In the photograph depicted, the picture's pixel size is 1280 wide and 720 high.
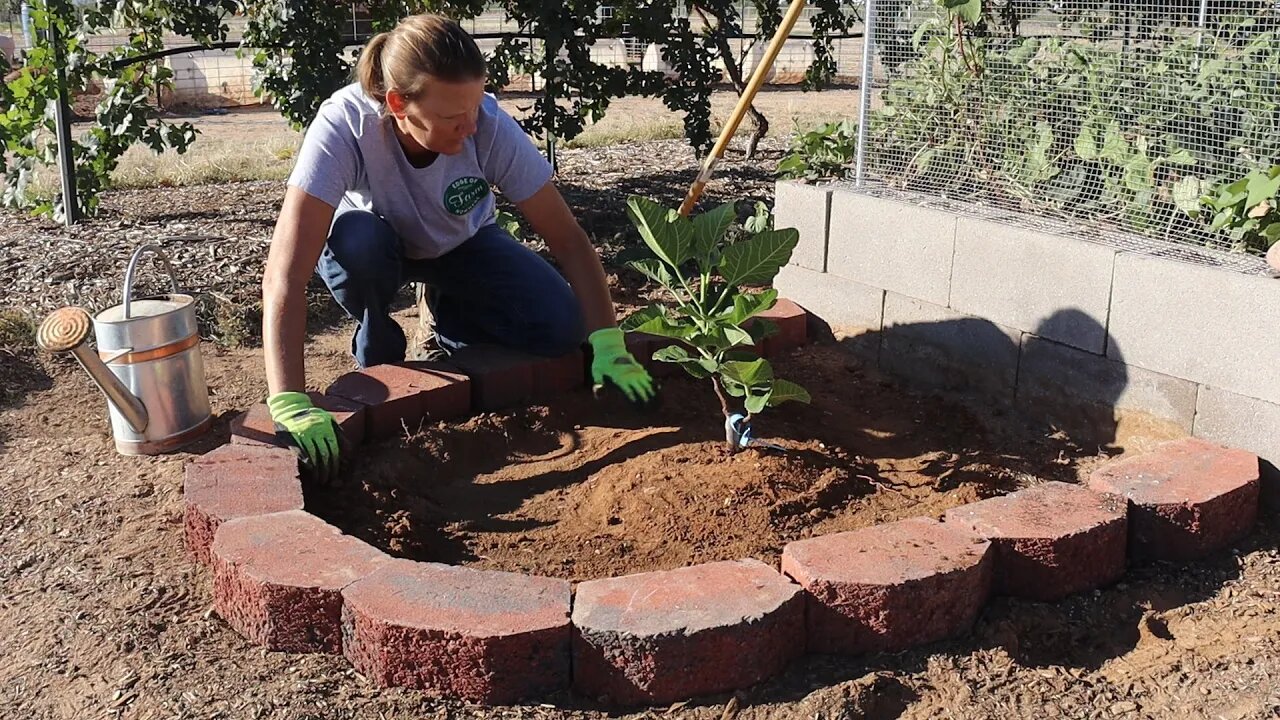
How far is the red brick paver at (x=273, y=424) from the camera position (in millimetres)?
2887

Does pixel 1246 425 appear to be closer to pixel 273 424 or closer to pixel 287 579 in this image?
pixel 287 579

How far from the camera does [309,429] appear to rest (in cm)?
279

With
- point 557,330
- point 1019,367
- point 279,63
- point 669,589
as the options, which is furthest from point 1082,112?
point 279,63

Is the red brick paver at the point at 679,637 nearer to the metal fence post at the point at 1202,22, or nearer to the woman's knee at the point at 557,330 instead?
the woman's knee at the point at 557,330

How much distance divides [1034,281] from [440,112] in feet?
5.64

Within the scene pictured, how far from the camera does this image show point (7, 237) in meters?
5.31

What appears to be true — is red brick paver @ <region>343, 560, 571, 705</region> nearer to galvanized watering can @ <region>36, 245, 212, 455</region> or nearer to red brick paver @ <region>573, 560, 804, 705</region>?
red brick paver @ <region>573, 560, 804, 705</region>

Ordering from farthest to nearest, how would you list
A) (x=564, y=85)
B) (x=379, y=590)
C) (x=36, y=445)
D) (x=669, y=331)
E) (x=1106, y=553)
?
(x=564, y=85), (x=36, y=445), (x=669, y=331), (x=1106, y=553), (x=379, y=590)

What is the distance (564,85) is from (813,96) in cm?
1019

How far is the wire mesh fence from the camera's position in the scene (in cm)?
310

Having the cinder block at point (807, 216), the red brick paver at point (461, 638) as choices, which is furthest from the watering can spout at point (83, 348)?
the cinder block at point (807, 216)

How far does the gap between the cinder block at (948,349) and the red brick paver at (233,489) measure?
6.34 feet

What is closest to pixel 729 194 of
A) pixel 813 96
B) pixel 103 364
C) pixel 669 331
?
pixel 669 331

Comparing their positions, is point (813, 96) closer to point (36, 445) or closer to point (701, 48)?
point (701, 48)
